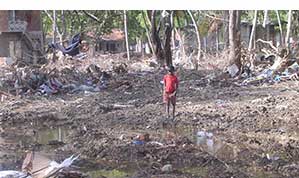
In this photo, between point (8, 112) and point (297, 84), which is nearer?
point (8, 112)

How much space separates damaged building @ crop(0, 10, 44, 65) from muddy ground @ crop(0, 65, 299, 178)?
13.2m

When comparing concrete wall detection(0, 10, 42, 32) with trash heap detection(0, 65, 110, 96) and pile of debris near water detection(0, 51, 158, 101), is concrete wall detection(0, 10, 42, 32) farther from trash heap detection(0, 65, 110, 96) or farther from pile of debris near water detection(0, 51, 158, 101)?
trash heap detection(0, 65, 110, 96)

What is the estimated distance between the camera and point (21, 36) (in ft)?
93.8

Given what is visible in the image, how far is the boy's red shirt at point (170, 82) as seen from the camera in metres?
9.73

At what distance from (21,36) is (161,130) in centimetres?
2063

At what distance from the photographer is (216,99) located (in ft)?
43.1

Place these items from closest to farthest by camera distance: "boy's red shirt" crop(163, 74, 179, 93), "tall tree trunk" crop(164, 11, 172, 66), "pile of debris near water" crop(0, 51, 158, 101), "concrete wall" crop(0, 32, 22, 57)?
1. "boy's red shirt" crop(163, 74, 179, 93)
2. "pile of debris near water" crop(0, 51, 158, 101)
3. "tall tree trunk" crop(164, 11, 172, 66)
4. "concrete wall" crop(0, 32, 22, 57)

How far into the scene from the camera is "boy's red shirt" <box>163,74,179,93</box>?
9.73 m

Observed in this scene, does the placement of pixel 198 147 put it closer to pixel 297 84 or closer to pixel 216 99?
pixel 216 99

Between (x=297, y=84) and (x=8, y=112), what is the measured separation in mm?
7977

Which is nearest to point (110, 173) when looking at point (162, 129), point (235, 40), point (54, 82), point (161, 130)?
point (161, 130)

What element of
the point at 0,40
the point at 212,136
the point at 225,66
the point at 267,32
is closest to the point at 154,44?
the point at 225,66

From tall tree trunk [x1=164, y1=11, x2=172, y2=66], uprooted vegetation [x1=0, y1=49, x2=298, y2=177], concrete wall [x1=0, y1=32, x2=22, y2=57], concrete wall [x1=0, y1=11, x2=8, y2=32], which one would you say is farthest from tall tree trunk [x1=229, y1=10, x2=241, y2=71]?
concrete wall [x1=0, y1=32, x2=22, y2=57]

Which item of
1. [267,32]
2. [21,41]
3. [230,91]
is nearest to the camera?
[230,91]
